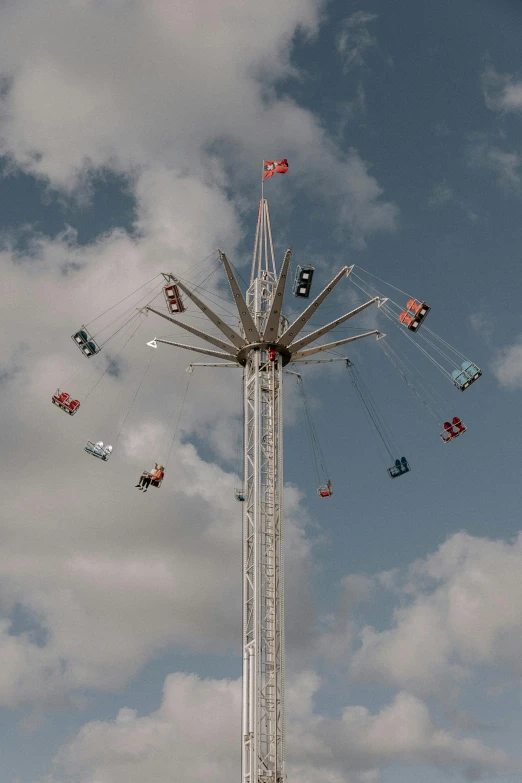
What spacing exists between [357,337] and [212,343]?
384 inches

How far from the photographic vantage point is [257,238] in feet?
244

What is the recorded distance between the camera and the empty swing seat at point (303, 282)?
63.4 metres

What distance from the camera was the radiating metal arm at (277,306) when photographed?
6297 cm

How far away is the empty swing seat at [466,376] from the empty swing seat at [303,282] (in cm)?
1068

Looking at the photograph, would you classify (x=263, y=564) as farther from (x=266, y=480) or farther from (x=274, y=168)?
(x=274, y=168)

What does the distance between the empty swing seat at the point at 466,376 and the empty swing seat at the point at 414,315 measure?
12.8ft

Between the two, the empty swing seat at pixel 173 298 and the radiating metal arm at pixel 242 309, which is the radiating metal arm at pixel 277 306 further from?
the empty swing seat at pixel 173 298

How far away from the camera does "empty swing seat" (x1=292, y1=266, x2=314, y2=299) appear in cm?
6341

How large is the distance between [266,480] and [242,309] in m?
10.9

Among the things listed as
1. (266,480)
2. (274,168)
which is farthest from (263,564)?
(274,168)

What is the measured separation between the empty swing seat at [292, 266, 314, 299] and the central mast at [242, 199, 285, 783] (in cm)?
255

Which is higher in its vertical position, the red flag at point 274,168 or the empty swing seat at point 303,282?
the red flag at point 274,168

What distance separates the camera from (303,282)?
6359 cm

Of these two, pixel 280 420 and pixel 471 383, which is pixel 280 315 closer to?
pixel 280 420
